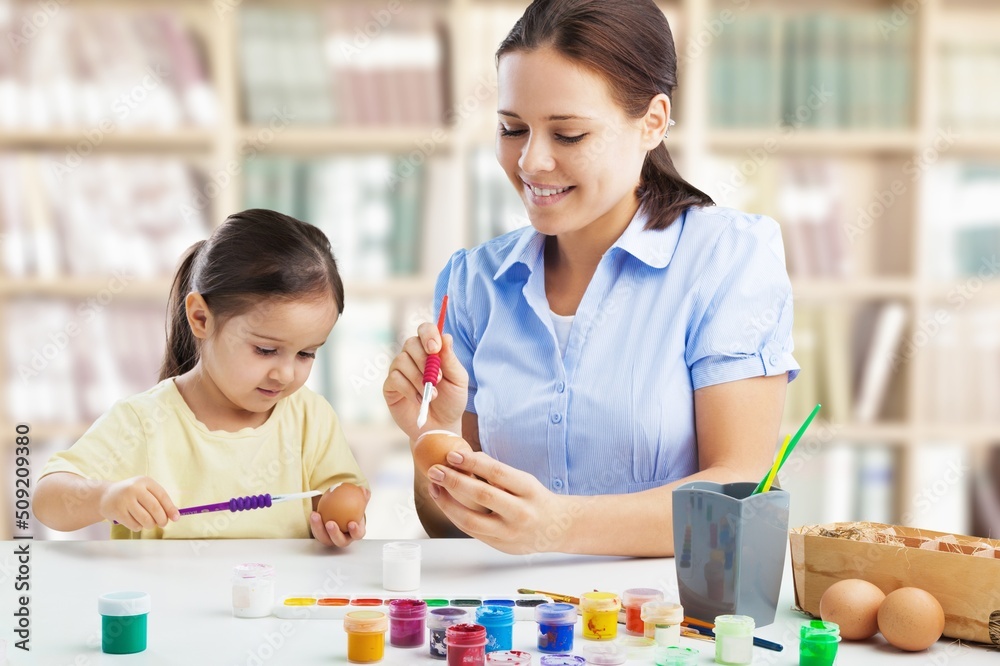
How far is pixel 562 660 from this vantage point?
2.96 feet

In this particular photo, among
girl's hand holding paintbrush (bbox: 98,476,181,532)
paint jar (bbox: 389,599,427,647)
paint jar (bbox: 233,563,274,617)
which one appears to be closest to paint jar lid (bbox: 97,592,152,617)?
paint jar (bbox: 233,563,274,617)

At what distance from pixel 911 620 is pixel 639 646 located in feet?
0.81

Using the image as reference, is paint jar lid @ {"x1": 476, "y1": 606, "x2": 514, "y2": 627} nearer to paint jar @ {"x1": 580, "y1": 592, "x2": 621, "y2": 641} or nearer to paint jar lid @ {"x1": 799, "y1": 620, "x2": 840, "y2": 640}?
paint jar @ {"x1": 580, "y1": 592, "x2": 621, "y2": 641}

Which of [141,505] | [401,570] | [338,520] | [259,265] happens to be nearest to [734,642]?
[401,570]

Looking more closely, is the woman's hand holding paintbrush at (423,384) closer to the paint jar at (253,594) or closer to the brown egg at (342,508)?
the brown egg at (342,508)

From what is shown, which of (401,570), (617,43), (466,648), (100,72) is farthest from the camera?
(100,72)

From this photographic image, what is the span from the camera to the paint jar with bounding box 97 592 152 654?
959 millimetres

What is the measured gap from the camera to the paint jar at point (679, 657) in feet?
3.01

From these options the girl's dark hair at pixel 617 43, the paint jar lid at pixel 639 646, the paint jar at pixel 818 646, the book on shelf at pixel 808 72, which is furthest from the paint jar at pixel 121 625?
the book on shelf at pixel 808 72

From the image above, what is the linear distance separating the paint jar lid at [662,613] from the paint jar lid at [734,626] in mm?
45

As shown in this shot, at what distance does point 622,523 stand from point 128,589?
57 cm

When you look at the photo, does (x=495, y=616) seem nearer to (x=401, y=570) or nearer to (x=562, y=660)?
(x=562, y=660)

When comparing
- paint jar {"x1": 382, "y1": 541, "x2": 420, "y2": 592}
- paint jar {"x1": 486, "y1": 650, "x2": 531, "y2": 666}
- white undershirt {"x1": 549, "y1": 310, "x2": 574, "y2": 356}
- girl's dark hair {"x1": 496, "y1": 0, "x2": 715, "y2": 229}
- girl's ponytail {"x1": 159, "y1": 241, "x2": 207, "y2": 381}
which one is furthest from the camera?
girl's ponytail {"x1": 159, "y1": 241, "x2": 207, "y2": 381}

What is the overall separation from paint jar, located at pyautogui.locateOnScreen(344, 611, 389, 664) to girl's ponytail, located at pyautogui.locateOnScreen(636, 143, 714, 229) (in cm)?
81
